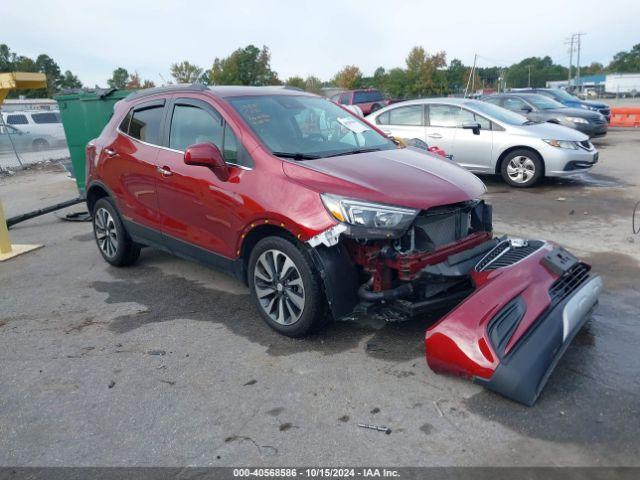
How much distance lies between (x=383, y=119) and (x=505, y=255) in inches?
289

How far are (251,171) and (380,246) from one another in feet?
3.84

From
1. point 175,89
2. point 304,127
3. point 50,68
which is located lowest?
point 304,127

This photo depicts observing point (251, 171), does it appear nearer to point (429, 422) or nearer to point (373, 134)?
point (373, 134)

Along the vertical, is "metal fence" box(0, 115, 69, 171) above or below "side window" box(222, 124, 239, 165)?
below

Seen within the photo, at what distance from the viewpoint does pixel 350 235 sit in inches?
137

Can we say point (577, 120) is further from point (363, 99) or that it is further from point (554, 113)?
point (363, 99)

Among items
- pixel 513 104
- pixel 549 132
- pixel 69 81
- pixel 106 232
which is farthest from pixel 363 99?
pixel 69 81

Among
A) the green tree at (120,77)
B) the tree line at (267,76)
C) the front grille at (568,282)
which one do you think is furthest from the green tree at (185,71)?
the front grille at (568,282)

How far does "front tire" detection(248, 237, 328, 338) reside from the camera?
145 inches

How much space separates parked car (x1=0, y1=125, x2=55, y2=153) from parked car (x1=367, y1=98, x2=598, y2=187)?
41.3ft

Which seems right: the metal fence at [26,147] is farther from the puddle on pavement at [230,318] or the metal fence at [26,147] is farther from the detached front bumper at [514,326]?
the detached front bumper at [514,326]

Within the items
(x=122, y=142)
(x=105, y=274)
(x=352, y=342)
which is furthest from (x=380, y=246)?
(x=105, y=274)

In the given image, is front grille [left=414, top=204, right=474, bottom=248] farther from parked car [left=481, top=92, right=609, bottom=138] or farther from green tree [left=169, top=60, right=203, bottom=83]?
green tree [left=169, top=60, right=203, bottom=83]

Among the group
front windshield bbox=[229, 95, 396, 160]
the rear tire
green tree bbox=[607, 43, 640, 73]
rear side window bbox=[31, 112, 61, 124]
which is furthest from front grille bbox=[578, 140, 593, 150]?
green tree bbox=[607, 43, 640, 73]
